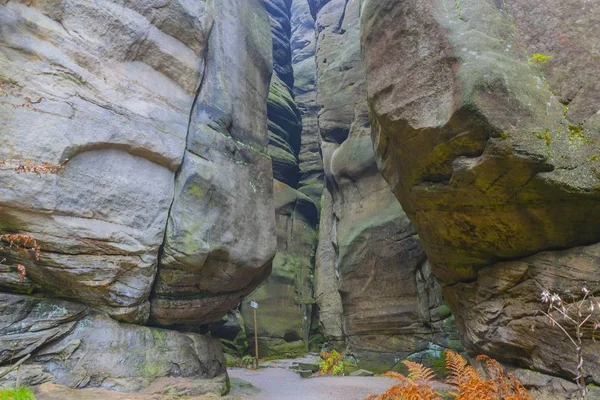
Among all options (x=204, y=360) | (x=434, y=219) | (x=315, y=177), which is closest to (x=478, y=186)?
(x=434, y=219)

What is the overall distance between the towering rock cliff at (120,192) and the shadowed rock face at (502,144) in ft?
13.9

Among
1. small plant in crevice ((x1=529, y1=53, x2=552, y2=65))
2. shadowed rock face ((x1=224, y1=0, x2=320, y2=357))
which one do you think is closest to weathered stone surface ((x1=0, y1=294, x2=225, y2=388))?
small plant in crevice ((x1=529, y1=53, x2=552, y2=65))

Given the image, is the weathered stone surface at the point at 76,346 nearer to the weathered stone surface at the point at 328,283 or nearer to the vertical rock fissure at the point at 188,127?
the vertical rock fissure at the point at 188,127

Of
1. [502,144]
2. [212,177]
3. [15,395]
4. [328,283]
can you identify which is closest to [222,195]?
[212,177]

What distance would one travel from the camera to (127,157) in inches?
299

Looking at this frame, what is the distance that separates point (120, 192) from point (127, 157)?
758mm

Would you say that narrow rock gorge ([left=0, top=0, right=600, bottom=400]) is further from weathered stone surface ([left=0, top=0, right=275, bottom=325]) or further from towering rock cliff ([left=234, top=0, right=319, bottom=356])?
towering rock cliff ([left=234, top=0, right=319, bottom=356])

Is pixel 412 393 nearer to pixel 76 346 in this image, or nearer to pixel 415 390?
pixel 415 390

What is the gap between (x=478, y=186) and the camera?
6.43 meters

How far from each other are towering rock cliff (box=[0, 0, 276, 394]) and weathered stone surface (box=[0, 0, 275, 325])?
2 cm

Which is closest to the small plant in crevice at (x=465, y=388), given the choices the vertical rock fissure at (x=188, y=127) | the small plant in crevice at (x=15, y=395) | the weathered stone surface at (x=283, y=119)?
the small plant in crevice at (x=15, y=395)

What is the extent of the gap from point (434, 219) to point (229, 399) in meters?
5.24

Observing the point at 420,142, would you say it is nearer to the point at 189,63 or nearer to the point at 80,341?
the point at 189,63

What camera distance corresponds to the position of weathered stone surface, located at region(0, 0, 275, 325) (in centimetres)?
637
